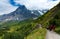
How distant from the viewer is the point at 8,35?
500ft

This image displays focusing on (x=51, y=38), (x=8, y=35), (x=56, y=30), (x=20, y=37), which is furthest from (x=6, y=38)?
(x=51, y=38)

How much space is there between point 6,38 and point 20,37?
1315 centimetres

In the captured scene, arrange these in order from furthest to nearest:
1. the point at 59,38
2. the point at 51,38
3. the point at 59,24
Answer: the point at 59,24, the point at 51,38, the point at 59,38

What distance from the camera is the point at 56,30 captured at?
13712 centimetres

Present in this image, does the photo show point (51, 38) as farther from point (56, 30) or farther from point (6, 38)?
point (6, 38)

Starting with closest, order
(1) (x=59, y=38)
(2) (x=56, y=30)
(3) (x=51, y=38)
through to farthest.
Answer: (1) (x=59, y=38) < (3) (x=51, y=38) < (2) (x=56, y=30)

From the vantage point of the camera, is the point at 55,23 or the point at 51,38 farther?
the point at 55,23

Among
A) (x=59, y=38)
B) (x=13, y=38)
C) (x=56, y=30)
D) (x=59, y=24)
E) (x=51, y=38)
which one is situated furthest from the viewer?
(x=59, y=24)

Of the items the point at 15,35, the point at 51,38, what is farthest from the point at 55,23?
the point at 51,38

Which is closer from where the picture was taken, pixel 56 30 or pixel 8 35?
pixel 56 30

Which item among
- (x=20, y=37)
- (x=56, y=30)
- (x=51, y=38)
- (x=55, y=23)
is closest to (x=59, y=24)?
(x=55, y=23)

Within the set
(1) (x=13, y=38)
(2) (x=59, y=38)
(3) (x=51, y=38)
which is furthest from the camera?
(1) (x=13, y=38)

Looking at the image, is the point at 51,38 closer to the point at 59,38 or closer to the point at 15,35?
the point at 59,38

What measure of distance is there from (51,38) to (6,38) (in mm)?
50486
